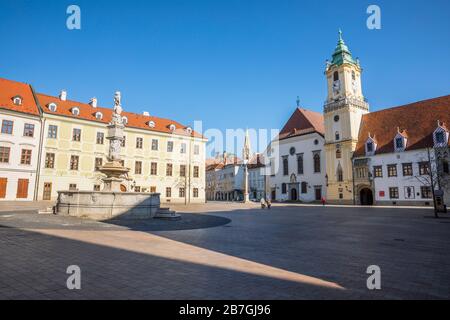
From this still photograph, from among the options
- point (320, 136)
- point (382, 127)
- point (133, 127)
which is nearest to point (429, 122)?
point (382, 127)

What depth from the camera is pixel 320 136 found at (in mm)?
52281

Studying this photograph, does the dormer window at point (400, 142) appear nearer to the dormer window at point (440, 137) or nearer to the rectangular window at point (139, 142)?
the dormer window at point (440, 137)

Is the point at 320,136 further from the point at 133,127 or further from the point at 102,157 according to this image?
the point at 102,157

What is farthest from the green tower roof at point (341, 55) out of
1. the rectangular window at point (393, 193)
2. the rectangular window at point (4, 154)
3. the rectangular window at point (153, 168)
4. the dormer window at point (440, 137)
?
the rectangular window at point (4, 154)

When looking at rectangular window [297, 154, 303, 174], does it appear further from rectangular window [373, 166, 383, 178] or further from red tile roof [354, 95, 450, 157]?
rectangular window [373, 166, 383, 178]

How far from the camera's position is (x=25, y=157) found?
3272 cm

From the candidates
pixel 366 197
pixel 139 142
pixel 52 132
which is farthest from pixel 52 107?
pixel 366 197

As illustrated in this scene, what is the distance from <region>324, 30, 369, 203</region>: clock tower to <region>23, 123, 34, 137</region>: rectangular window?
42564mm

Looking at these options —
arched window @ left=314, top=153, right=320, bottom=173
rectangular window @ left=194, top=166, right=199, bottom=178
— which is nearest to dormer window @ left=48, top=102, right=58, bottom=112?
rectangular window @ left=194, top=166, right=199, bottom=178

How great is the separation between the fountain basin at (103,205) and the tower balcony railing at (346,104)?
4123cm

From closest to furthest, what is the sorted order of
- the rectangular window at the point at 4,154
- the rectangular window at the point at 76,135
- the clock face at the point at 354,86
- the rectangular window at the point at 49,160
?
the rectangular window at the point at 4,154, the rectangular window at the point at 49,160, the rectangular window at the point at 76,135, the clock face at the point at 354,86

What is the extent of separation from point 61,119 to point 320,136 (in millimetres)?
40956

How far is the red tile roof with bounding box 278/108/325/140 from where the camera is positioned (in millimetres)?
55031

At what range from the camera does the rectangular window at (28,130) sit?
32872 millimetres
